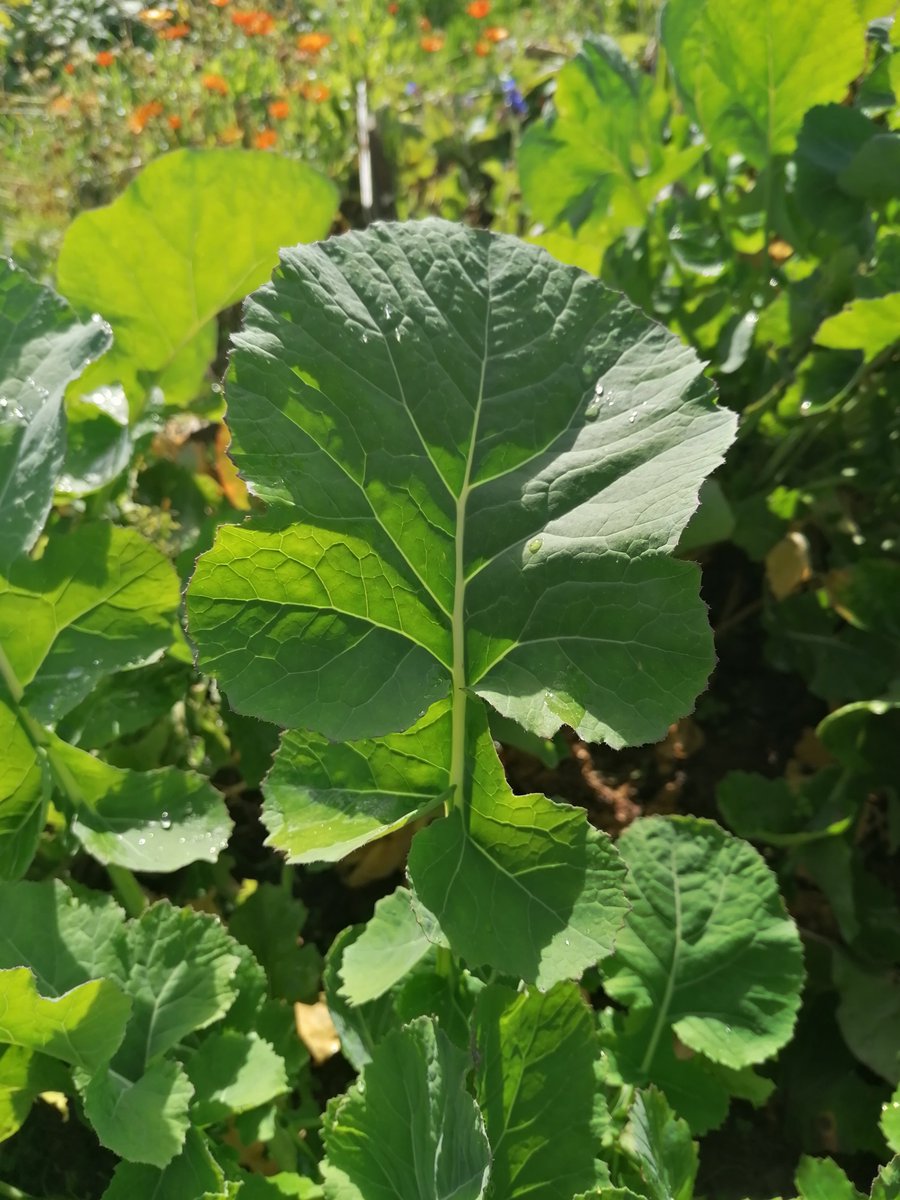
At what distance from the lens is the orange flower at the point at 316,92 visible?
3.16 meters

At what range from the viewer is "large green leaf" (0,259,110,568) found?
3.47ft

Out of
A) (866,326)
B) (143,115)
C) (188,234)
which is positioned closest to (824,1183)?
(866,326)

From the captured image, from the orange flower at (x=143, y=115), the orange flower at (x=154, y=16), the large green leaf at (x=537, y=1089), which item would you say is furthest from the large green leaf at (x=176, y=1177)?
the orange flower at (x=154, y=16)

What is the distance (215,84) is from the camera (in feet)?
9.95

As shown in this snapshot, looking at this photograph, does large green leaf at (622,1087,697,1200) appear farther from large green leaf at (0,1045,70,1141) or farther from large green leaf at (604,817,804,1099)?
large green leaf at (0,1045,70,1141)

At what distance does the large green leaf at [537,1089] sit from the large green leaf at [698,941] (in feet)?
0.81

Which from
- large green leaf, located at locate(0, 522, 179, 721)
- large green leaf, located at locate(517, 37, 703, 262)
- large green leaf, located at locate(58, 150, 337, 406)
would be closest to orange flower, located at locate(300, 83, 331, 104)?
large green leaf, located at locate(517, 37, 703, 262)

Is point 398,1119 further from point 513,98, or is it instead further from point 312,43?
point 312,43

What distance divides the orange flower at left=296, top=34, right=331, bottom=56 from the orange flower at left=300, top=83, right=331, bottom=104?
161mm

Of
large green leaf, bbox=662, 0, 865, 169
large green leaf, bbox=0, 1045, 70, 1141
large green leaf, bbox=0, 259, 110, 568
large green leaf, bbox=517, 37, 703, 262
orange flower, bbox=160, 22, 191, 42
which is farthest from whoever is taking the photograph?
orange flower, bbox=160, 22, 191, 42

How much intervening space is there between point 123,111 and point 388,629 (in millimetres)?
2773

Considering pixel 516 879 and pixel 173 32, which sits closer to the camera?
pixel 516 879

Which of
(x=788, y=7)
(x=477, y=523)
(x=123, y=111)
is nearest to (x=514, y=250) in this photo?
(x=477, y=523)

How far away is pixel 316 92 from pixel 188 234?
2222mm
